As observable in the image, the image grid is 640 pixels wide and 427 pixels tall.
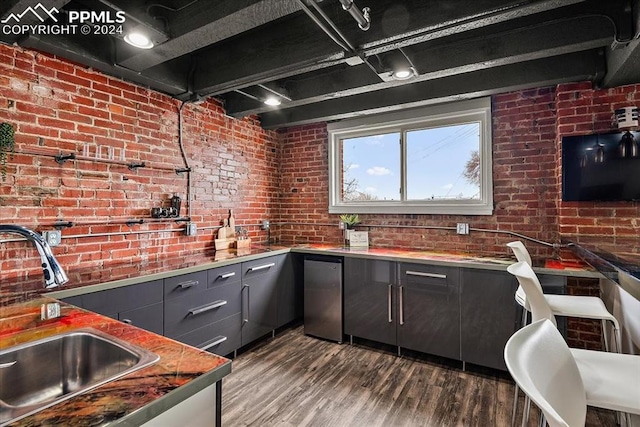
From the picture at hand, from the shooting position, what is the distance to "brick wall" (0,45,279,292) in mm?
2098

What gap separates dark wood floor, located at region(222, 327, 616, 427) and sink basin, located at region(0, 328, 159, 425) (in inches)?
46.8

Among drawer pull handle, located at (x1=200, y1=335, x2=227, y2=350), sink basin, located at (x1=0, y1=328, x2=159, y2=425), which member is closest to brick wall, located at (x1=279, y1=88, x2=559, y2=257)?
drawer pull handle, located at (x1=200, y1=335, x2=227, y2=350)

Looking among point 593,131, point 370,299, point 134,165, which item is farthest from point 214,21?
point 593,131

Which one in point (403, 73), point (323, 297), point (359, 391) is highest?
point (403, 73)

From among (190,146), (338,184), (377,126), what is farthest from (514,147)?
(190,146)

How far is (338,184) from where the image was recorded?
414 centimetres

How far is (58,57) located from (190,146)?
117 cm

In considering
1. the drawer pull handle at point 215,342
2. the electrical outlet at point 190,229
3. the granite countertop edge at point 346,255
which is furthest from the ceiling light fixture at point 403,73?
the drawer pull handle at point 215,342

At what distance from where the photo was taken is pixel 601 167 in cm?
250

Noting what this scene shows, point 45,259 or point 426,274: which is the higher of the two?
point 45,259

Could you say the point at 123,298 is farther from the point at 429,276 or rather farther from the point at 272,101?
the point at 429,276

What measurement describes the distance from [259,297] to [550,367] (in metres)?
2.53

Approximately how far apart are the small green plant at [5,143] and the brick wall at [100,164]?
0.10ft

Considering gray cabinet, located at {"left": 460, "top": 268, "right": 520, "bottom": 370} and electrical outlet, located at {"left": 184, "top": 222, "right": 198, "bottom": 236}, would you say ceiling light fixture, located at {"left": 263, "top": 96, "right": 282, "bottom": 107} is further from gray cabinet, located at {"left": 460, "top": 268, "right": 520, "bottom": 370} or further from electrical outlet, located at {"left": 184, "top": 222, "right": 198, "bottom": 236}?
gray cabinet, located at {"left": 460, "top": 268, "right": 520, "bottom": 370}
